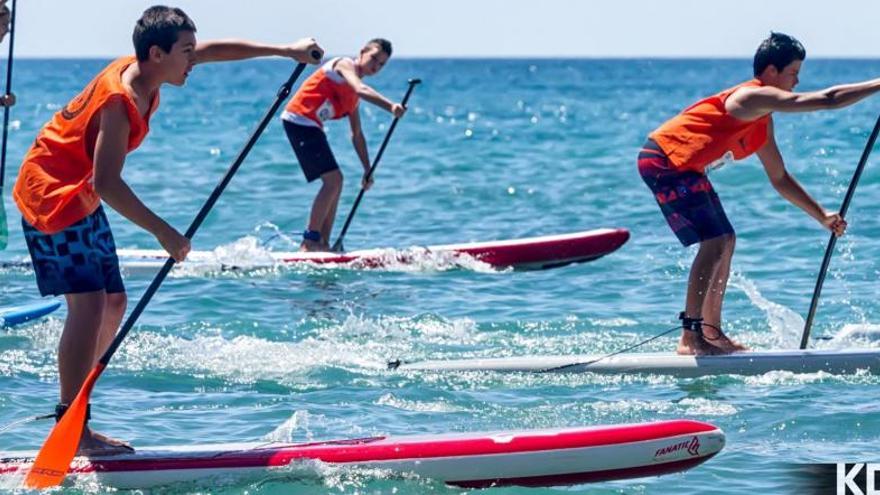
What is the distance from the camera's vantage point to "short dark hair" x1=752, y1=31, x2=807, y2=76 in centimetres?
759

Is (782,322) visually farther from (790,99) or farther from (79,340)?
(79,340)

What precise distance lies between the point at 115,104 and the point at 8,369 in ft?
10.1

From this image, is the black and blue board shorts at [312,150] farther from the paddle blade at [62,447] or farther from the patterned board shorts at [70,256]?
the paddle blade at [62,447]

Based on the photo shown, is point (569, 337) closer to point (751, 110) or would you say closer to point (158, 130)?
point (751, 110)

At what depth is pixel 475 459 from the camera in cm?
564

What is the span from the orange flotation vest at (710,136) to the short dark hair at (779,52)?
0.12 m

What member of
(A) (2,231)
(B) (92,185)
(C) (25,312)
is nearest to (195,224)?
(B) (92,185)

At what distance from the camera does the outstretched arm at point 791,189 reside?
26.0ft

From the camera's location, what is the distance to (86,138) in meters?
5.51

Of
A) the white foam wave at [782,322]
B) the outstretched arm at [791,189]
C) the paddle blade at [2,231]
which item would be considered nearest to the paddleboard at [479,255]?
the white foam wave at [782,322]

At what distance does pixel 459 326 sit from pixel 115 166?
4.47m

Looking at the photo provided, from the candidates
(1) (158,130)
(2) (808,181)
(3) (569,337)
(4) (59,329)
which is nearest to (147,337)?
(4) (59,329)

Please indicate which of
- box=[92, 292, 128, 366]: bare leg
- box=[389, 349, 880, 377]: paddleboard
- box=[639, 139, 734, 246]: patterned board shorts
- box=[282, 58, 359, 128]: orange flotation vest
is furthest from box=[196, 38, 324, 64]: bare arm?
box=[282, 58, 359, 128]: orange flotation vest

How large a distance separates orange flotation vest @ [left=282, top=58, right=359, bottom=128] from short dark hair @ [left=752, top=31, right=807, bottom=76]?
16.0 ft
